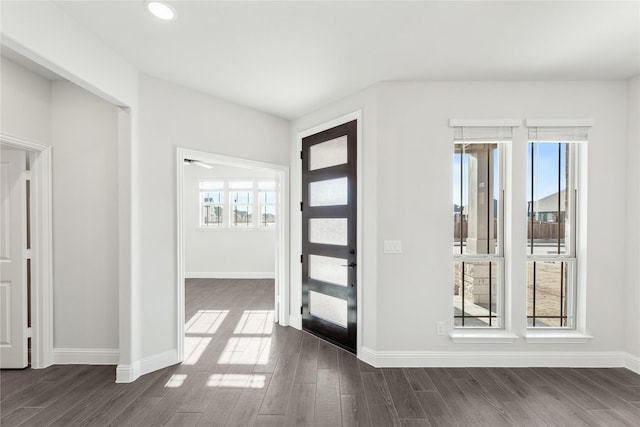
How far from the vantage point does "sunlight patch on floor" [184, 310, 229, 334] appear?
365 centimetres

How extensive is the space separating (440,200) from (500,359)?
1613 mm

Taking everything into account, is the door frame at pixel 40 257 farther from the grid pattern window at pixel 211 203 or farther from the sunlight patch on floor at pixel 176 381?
the grid pattern window at pixel 211 203

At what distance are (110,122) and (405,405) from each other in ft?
11.6

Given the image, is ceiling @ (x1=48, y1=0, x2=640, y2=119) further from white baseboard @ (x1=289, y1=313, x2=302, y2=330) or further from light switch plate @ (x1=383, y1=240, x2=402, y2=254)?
white baseboard @ (x1=289, y1=313, x2=302, y2=330)

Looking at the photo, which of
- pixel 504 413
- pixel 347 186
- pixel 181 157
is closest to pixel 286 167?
pixel 347 186

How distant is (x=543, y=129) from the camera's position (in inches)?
110

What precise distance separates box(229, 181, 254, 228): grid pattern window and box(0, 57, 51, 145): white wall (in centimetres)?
428

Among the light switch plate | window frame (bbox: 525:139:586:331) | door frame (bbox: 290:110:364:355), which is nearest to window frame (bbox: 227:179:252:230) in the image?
door frame (bbox: 290:110:364:355)

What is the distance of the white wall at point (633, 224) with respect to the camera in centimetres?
268

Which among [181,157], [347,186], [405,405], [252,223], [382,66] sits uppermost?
[382,66]

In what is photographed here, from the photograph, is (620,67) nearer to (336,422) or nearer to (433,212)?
(433,212)

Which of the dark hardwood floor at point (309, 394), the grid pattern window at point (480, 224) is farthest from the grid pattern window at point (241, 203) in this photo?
the grid pattern window at point (480, 224)

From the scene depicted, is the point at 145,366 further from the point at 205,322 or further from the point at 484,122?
the point at 484,122

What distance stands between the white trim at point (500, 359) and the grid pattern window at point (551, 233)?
0.96 feet
